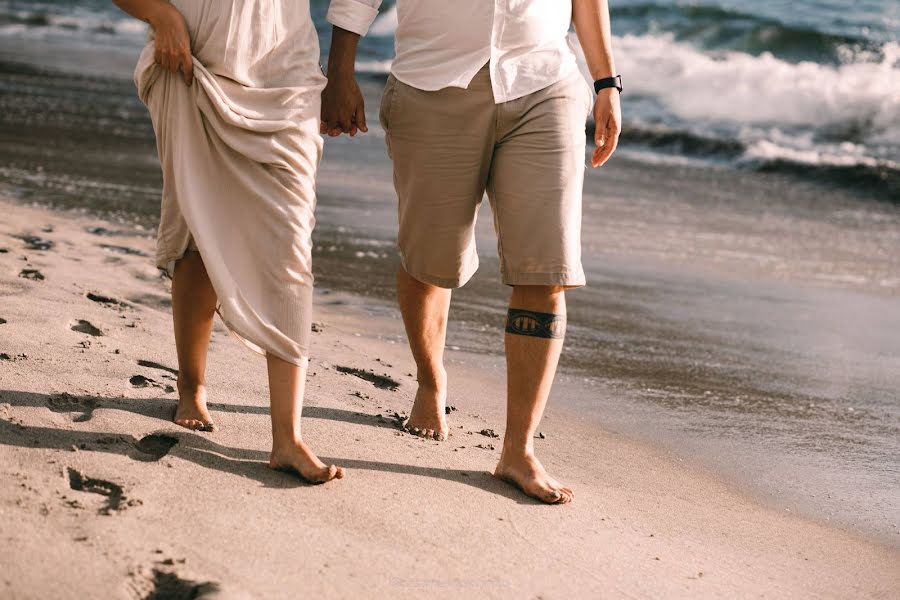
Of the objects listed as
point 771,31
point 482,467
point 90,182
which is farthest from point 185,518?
point 771,31

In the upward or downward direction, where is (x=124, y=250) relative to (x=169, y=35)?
downward

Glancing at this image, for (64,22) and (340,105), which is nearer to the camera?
(340,105)

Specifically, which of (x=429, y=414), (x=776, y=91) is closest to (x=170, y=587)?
(x=429, y=414)

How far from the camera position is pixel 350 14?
3.17 metres

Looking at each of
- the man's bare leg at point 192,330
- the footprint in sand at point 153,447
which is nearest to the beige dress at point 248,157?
the man's bare leg at point 192,330

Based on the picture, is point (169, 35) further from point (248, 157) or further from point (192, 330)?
point (192, 330)

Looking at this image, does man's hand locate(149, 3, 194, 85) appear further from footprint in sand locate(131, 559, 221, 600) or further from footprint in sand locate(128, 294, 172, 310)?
footprint in sand locate(128, 294, 172, 310)

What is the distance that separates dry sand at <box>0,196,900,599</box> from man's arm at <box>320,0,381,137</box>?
849 millimetres

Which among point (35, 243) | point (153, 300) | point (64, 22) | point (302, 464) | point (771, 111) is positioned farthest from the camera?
point (64, 22)

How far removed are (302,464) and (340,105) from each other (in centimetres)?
101

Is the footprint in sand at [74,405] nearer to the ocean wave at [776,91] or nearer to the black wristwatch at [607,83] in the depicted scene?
the black wristwatch at [607,83]

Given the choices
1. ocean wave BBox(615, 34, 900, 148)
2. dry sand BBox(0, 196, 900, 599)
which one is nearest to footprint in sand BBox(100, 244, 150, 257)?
dry sand BBox(0, 196, 900, 599)

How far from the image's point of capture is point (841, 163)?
10.5m

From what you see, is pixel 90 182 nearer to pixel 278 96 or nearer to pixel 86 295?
pixel 86 295
